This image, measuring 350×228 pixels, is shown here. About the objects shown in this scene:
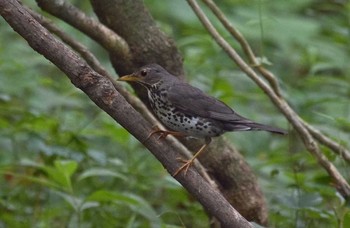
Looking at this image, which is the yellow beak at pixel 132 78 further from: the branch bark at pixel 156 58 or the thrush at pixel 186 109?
the branch bark at pixel 156 58

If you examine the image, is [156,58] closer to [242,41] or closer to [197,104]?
[197,104]

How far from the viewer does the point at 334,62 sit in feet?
28.9

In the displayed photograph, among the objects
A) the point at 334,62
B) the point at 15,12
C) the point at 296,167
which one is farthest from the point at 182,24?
the point at 15,12

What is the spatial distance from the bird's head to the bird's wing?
3.6 inches

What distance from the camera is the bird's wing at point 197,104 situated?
16.7ft

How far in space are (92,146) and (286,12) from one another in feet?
13.5

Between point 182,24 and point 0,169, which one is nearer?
point 0,169

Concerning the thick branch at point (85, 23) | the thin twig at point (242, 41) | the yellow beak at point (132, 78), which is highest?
the thick branch at point (85, 23)

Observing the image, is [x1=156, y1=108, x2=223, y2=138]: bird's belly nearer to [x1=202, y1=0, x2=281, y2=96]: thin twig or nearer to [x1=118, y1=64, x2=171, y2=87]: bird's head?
[x1=118, y1=64, x2=171, y2=87]: bird's head

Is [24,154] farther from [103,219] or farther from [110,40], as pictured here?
[110,40]

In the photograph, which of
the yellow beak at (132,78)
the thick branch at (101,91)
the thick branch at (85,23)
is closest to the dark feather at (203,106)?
the yellow beak at (132,78)

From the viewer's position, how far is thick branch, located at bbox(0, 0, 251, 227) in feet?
13.0

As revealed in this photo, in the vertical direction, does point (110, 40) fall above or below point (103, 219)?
above

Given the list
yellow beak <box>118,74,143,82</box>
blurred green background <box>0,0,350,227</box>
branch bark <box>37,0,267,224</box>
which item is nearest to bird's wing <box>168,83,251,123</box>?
yellow beak <box>118,74,143,82</box>
